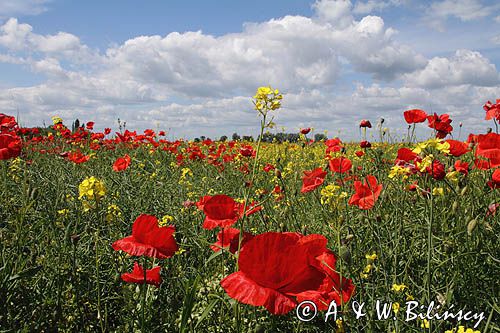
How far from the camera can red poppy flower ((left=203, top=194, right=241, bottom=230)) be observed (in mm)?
1469

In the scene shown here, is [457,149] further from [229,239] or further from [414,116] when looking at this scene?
[229,239]

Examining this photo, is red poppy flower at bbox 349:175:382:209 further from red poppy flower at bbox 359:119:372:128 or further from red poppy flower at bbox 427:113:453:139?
red poppy flower at bbox 359:119:372:128

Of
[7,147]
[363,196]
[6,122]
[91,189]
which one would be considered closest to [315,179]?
[363,196]

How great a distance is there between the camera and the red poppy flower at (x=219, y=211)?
4.82 feet

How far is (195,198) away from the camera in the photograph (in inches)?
154

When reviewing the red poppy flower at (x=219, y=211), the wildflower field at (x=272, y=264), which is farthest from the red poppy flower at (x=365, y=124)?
the red poppy flower at (x=219, y=211)

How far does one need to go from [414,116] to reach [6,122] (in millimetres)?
3193

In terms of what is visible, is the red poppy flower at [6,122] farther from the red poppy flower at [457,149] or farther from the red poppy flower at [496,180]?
the red poppy flower at [496,180]

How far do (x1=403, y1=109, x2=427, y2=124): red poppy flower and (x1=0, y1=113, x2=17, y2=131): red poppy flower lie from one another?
3074mm

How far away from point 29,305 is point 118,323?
17.3 inches

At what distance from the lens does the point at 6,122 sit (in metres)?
3.46

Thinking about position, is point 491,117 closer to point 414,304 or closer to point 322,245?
point 414,304

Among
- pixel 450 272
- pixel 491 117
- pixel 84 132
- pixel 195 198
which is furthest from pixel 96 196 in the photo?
pixel 84 132

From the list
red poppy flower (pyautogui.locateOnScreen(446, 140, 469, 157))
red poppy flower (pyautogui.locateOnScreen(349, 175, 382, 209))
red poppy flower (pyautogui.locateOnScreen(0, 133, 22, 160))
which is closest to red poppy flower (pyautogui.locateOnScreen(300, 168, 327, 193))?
red poppy flower (pyautogui.locateOnScreen(349, 175, 382, 209))
